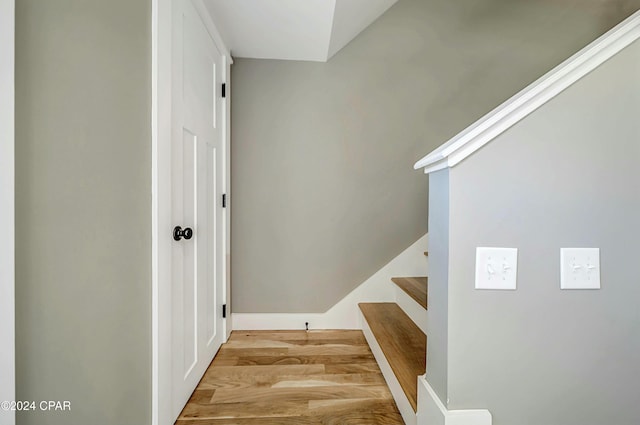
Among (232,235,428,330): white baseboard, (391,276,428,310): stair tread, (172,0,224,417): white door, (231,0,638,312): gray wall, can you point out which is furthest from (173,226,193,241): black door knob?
(391,276,428,310): stair tread

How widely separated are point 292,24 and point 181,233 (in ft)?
4.38

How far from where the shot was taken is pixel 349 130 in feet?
6.72

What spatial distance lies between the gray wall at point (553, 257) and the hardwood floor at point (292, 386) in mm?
632

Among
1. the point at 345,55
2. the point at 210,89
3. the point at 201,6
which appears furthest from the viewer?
the point at 345,55

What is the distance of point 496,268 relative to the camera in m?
0.83

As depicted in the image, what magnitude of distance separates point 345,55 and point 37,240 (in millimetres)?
2006

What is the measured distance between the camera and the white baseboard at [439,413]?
84 centimetres

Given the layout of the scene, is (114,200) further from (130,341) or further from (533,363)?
(533,363)

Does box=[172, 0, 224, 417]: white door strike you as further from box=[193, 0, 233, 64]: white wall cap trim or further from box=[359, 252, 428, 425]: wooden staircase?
box=[359, 252, 428, 425]: wooden staircase

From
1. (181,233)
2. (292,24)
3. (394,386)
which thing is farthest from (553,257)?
(292,24)

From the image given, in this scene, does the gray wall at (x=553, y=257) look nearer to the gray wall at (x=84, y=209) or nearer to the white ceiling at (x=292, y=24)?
the gray wall at (x=84, y=209)

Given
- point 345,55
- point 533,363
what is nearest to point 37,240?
point 533,363
